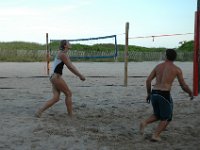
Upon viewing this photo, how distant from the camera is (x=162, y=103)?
5531 millimetres

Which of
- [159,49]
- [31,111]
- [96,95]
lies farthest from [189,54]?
[31,111]

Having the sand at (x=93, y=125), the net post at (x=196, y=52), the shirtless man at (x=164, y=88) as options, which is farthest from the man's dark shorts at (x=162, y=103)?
the net post at (x=196, y=52)

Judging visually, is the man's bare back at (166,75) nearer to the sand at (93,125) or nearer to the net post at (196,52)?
the sand at (93,125)

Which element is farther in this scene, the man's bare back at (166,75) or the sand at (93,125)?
the man's bare back at (166,75)

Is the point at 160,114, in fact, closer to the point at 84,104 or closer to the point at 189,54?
the point at 84,104

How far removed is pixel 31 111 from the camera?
24.9 feet

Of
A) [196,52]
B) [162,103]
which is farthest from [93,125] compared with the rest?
[196,52]

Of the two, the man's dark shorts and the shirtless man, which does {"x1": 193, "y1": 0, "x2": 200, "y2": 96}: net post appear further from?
the man's dark shorts

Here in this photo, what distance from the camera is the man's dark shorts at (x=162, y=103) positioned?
18.1 feet

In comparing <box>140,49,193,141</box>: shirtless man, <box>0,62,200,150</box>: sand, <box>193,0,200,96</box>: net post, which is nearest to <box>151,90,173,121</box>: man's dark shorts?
<box>140,49,193,141</box>: shirtless man

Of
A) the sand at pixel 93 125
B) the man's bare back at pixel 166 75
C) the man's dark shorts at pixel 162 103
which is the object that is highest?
the man's bare back at pixel 166 75

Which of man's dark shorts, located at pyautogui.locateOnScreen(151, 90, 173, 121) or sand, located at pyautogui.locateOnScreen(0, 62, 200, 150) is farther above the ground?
man's dark shorts, located at pyautogui.locateOnScreen(151, 90, 173, 121)

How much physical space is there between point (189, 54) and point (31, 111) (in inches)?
1499

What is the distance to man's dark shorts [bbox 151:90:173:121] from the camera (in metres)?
5.53
